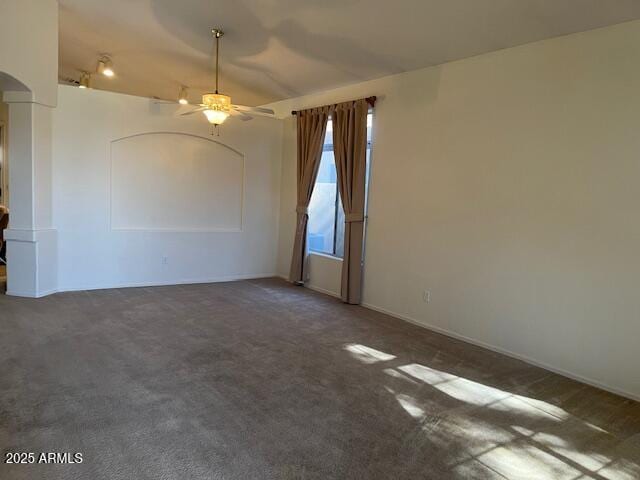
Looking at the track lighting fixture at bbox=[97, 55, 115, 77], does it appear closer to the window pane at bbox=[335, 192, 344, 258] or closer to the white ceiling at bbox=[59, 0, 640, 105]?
the white ceiling at bbox=[59, 0, 640, 105]

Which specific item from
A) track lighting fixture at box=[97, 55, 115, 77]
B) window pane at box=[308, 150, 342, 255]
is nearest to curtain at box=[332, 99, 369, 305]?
window pane at box=[308, 150, 342, 255]

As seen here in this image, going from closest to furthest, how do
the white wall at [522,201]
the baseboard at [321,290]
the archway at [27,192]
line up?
the white wall at [522,201] → the archway at [27,192] → the baseboard at [321,290]

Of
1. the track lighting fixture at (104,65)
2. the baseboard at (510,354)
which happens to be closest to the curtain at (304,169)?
the baseboard at (510,354)

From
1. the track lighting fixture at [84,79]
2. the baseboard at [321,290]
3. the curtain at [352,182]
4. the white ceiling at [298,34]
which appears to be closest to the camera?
the white ceiling at [298,34]

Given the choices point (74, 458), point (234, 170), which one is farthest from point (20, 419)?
point (234, 170)

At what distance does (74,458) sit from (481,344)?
11.7 ft

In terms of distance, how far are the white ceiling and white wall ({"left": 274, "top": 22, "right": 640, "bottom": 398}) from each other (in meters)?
0.24

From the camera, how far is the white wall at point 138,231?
18.4 ft

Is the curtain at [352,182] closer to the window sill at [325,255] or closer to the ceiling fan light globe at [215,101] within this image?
the window sill at [325,255]

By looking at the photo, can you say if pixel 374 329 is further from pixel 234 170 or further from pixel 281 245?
pixel 234 170

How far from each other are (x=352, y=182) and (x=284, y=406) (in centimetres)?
340

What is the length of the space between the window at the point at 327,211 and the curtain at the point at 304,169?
0.13 metres

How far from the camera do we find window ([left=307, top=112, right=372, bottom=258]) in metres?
6.38

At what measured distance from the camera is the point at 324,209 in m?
6.64
